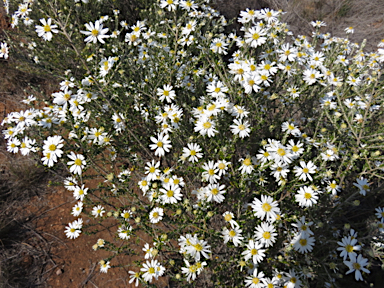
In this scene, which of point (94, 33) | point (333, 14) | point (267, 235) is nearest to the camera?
point (267, 235)

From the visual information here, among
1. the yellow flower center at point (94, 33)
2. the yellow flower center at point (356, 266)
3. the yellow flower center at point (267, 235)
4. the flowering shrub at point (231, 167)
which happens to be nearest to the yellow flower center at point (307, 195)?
the flowering shrub at point (231, 167)

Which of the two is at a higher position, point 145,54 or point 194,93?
point 145,54

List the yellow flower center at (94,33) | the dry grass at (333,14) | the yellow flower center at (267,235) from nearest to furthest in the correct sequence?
1. the yellow flower center at (267,235)
2. the yellow flower center at (94,33)
3. the dry grass at (333,14)

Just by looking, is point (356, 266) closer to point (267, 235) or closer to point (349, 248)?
point (349, 248)

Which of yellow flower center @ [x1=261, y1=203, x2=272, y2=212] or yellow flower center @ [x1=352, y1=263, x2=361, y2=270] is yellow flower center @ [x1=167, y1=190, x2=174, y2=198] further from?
yellow flower center @ [x1=352, y1=263, x2=361, y2=270]

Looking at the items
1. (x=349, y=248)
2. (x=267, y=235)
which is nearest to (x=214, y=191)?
(x=267, y=235)

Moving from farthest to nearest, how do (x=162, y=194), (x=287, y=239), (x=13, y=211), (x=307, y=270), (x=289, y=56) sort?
(x=13, y=211)
(x=289, y=56)
(x=287, y=239)
(x=162, y=194)
(x=307, y=270)

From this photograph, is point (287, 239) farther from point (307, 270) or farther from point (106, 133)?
point (106, 133)

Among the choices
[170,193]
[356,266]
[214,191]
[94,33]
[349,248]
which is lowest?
[356,266]

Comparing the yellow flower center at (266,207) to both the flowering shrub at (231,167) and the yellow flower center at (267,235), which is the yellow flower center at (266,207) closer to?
the flowering shrub at (231,167)

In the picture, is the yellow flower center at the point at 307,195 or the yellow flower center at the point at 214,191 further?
the yellow flower center at the point at 307,195

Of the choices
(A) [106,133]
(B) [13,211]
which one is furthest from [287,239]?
Result: (B) [13,211]
